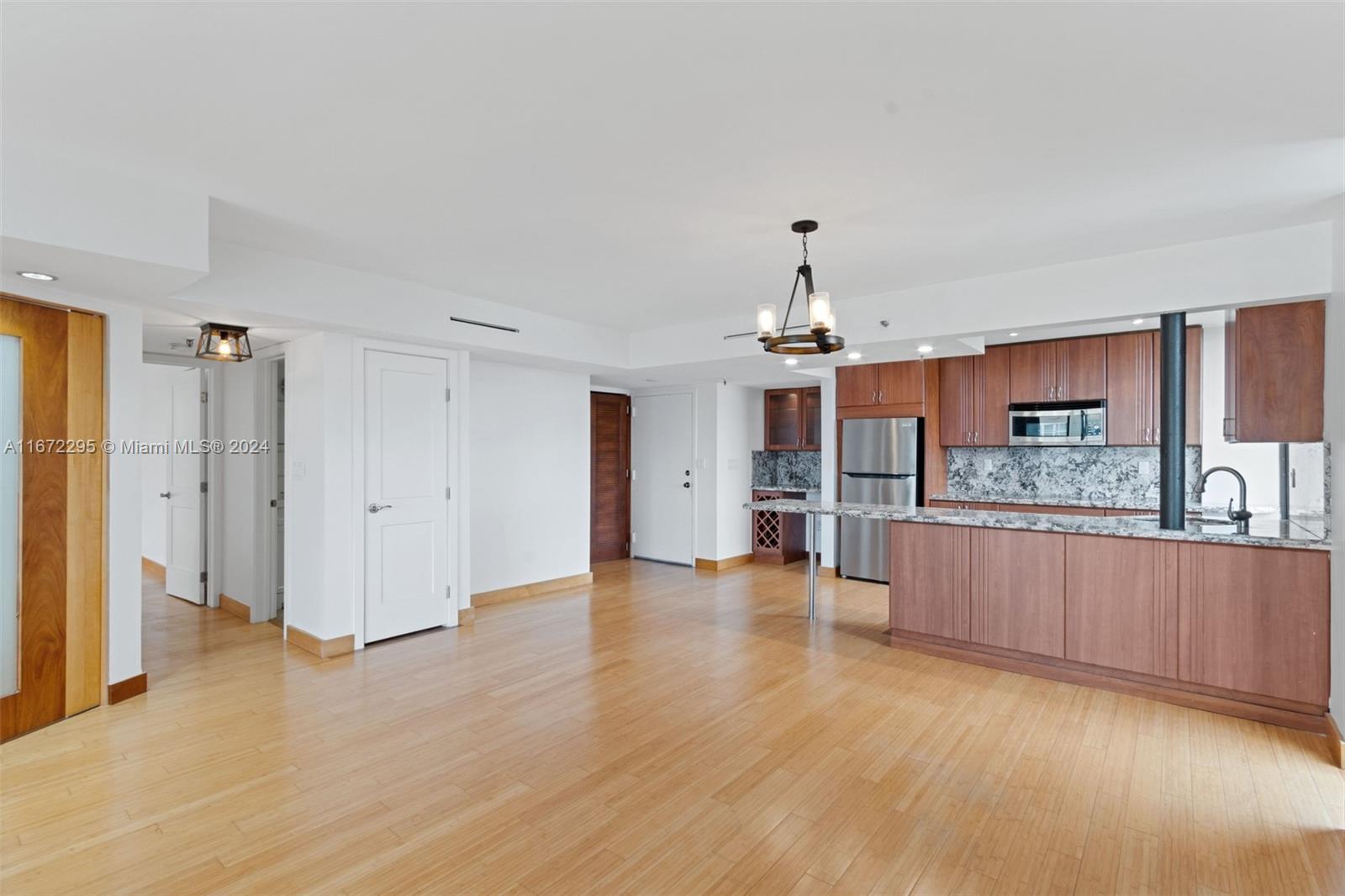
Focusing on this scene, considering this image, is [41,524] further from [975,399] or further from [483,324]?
[975,399]

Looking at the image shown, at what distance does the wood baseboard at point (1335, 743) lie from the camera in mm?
2840

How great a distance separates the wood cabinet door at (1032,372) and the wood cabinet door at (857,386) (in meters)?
1.28

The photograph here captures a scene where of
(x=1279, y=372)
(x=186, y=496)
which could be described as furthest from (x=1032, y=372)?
(x=186, y=496)

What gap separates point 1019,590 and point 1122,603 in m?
0.54

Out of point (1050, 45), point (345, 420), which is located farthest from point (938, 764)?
point (345, 420)

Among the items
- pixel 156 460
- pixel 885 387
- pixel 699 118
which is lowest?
pixel 156 460

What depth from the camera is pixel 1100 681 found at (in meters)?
3.82

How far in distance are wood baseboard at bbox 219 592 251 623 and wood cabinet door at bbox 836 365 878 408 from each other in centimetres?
577

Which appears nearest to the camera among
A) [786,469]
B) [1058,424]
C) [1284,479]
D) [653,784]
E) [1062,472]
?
[653,784]

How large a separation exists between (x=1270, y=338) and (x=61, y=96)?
17.7 ft

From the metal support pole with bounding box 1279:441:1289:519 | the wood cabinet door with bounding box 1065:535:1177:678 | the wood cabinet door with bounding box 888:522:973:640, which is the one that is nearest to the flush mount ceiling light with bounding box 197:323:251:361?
the wood cabinet door with bounding box 888:522:973:640

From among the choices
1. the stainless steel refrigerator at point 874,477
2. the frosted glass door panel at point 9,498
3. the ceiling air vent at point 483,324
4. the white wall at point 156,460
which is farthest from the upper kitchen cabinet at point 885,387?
the white wall at point 156,460

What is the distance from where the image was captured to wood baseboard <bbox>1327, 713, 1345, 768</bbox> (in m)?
2.84

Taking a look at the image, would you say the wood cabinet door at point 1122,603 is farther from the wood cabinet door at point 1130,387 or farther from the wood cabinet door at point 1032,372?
the wood cabinet door at point 1032,372
